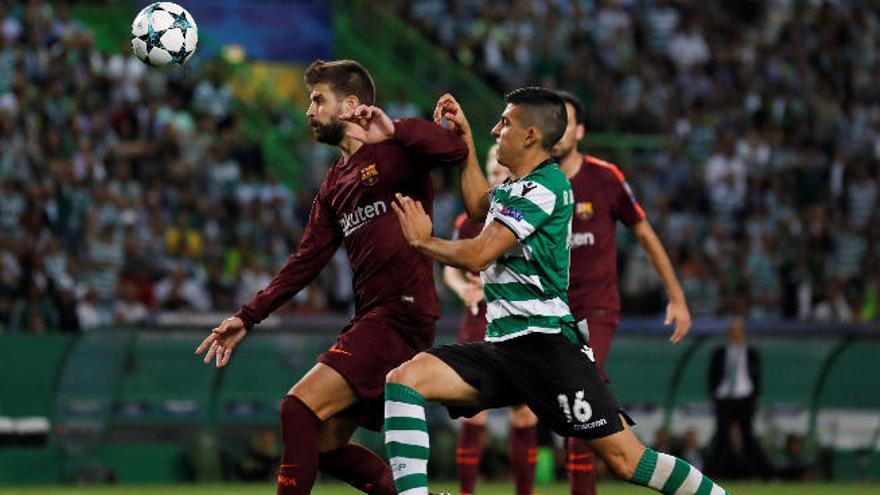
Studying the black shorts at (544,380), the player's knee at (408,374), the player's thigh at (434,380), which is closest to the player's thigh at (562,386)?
the black shorts at (544,380)

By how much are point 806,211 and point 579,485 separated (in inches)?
511

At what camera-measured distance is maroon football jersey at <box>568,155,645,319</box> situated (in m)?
10.5

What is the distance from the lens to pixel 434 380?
25.3 feet

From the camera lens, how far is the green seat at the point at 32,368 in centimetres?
1546

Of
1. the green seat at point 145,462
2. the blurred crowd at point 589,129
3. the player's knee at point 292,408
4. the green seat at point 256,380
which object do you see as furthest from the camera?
the blurred crowd at point 589,129

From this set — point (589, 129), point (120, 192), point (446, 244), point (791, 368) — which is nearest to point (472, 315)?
point (446, 244)

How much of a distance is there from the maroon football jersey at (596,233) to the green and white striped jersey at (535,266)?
101 inches

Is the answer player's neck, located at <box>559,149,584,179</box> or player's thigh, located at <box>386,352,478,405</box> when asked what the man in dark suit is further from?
player's thigh, located at <box>386,352,478,405</box>

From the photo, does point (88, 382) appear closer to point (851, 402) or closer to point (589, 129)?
point (851, 402)

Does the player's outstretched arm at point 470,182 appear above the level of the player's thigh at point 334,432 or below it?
above

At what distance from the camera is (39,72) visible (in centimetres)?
1989

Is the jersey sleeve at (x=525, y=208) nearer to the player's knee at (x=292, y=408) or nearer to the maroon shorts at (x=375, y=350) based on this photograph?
the maroon shorts at (x=375, y=350)

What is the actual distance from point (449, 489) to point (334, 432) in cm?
577

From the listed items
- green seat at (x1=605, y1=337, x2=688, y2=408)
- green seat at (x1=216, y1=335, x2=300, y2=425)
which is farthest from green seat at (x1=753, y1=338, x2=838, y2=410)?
green seat at (x1=216, y1=335, x2=300, y2=425)
